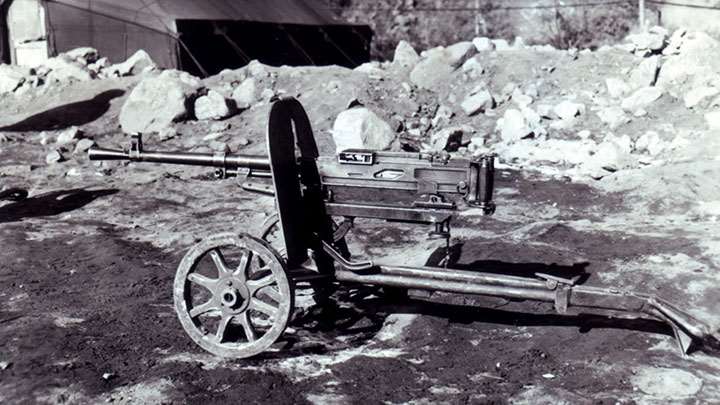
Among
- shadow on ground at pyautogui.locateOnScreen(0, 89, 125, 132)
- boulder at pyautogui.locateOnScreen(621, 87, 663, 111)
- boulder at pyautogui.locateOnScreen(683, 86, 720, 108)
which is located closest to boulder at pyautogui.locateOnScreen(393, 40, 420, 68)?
boulder at pyautogui.locateOnScreen(621, 87, 663, 111)

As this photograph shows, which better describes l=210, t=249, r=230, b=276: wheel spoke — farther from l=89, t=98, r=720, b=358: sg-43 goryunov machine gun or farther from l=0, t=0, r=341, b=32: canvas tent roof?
l=0, t=0, r=341, b=32: canvas tent roof

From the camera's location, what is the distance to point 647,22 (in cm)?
1588

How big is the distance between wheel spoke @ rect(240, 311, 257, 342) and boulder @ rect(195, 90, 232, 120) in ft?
28.3

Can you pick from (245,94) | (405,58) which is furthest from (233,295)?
(405,58)

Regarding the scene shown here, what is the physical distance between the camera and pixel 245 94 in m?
14.0

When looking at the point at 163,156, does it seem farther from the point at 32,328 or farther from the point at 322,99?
the point at 322,99

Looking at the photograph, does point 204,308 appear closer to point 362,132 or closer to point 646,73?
point 362,132

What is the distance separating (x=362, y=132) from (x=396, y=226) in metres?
3.39

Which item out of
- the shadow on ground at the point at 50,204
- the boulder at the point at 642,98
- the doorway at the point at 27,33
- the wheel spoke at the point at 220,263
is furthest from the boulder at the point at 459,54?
the wheel spoke at the point at 220,263

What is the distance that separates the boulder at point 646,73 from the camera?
12.8 m

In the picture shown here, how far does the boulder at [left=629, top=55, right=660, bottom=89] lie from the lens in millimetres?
12820

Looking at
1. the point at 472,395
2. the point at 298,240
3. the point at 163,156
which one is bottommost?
the point at 472,395

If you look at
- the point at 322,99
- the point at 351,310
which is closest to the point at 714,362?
the point at 351,310

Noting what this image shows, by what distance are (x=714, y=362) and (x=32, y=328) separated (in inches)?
176
